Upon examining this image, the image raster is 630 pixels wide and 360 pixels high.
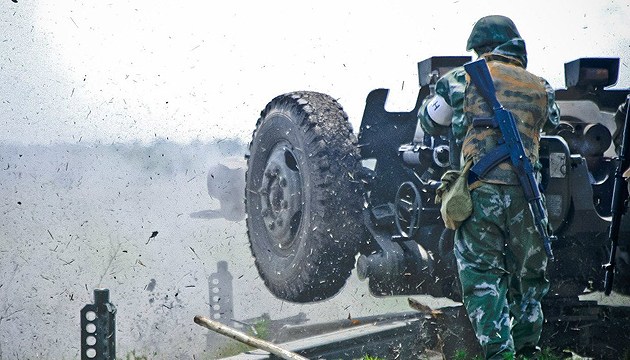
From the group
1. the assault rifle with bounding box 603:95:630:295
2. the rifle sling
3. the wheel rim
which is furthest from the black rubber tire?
the assault rifle with bounding box 603:95:630:295

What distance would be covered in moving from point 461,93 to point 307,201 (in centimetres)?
132

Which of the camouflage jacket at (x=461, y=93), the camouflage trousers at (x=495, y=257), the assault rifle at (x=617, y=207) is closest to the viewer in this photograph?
the camouflage trousers at (x=495, y=257)

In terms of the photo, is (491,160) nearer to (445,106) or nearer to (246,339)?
(445,106)

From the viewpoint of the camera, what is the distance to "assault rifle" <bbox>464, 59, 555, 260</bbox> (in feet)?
16.4

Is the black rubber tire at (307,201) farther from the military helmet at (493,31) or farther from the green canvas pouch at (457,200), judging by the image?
the military helmet at (493,31)

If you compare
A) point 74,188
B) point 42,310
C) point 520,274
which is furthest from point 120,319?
point 520,274

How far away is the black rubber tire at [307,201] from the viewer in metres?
5.95

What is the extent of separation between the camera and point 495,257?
503 centimetres

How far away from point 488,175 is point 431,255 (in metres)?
1.06

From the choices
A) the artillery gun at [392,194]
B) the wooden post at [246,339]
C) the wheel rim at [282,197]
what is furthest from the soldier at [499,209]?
the wheel rim at [282,197]

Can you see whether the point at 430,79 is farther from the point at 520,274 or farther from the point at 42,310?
the point at 42,310

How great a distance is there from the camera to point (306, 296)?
6.19 metres

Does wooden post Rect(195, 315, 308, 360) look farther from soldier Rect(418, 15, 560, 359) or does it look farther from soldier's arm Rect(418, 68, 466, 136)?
soldier's arm Rect(418, 68, 466, 136)

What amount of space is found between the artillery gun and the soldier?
1.86ft
